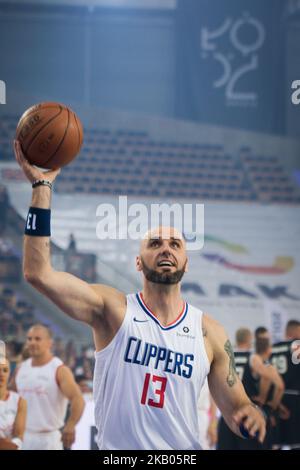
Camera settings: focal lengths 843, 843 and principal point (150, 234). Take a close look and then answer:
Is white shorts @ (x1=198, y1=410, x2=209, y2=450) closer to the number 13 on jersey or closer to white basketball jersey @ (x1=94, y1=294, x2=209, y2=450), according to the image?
white basketball jersey @ (x1=94, y1=294, x2=209, y2=450)

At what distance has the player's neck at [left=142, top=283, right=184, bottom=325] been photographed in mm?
4047

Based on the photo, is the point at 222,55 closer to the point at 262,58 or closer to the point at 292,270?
the point at 262,58

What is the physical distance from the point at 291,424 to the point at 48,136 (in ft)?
17.8

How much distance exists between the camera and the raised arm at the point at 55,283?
3.51 meters

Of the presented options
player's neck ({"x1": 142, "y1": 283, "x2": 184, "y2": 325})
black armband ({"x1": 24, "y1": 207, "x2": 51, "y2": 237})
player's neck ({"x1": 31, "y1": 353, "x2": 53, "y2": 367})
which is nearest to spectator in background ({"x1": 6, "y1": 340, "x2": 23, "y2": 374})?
player's neck ({"x1": 31, "y1": 353, "x2": 53, "y2": 367})

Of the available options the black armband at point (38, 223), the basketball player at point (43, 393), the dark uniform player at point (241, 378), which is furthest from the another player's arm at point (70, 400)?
the black armband at point (38, 223)

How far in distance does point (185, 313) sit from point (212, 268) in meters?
13.9

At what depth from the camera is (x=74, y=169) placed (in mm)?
19641

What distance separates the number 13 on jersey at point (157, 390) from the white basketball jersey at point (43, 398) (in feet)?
13.2

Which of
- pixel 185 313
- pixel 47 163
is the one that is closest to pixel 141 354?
pixel 185 313

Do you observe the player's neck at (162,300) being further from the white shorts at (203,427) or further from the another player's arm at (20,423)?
A: the white shorts at (203,427)

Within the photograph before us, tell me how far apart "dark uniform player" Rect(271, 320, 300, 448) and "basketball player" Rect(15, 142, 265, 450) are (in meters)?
4.30
